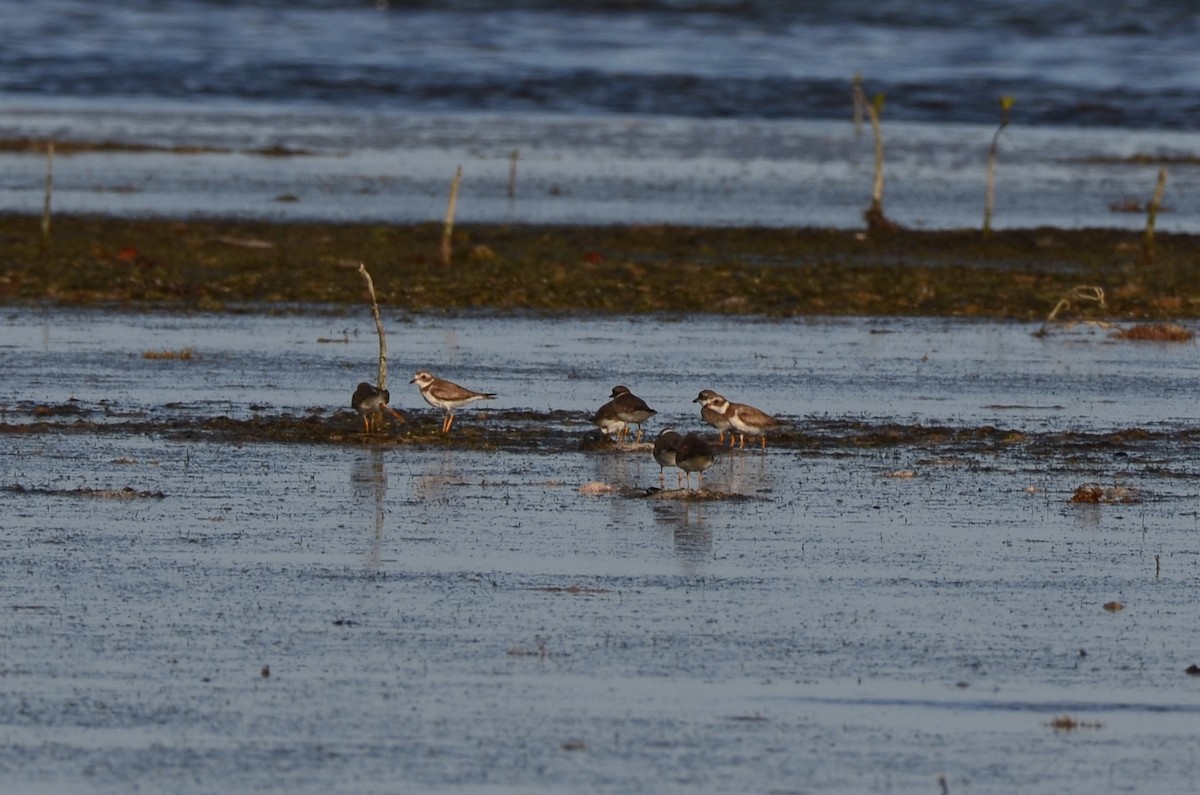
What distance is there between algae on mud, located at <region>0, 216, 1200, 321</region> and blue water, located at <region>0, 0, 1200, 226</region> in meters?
3.36

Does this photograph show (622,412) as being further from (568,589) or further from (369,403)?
(568,589)

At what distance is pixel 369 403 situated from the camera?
18000 mm

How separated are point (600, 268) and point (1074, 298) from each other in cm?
663

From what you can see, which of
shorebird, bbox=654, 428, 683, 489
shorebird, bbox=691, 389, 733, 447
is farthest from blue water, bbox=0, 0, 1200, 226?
shorebird, bbox=654, 428, 683, 489

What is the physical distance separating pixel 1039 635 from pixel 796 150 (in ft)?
160

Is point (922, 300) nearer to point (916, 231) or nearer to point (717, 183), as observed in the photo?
point (916, 231)

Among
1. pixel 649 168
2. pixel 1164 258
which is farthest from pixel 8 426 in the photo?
pixel 649 168

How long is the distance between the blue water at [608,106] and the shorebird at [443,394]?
22.7 m

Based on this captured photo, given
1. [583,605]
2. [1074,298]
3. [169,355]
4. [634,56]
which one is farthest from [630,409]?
[634,56]

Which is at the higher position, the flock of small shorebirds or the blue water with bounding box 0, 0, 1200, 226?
the flock of small shorebirds

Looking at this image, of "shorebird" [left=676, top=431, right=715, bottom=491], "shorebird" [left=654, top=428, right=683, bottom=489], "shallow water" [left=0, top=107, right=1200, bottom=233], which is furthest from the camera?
"shallow water" [left=0, top=107, right=1200, bottom=233]

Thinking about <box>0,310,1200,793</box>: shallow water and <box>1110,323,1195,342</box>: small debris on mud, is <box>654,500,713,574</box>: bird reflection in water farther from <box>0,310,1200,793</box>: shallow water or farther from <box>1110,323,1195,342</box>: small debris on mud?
<box>1110,323,1195,342</box>: small debris on mud

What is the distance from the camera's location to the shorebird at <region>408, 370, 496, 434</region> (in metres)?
18.4

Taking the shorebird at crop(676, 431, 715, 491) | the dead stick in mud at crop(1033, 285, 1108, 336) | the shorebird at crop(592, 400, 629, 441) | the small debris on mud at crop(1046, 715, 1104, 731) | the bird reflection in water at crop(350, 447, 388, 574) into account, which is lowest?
the dead stick in mud at crop(1033, 285, 1108, 336)
